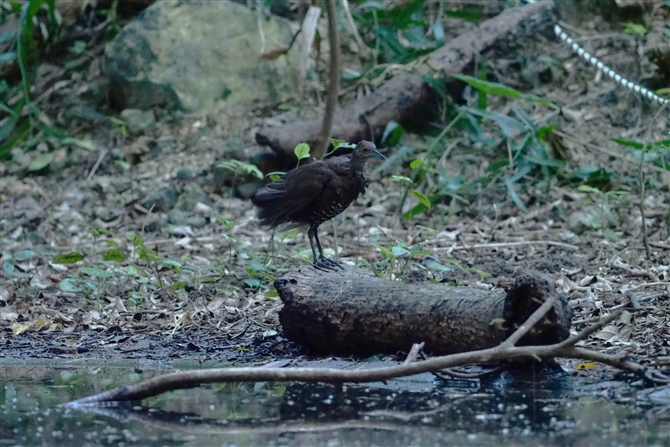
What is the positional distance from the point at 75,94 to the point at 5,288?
4367mm

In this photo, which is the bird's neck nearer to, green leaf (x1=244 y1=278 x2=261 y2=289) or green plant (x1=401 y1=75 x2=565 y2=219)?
green leaf (x1=244 y1=278 x2=261 y2=289)

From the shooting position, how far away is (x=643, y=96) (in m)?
8.27

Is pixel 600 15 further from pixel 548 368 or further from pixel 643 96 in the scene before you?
pixel 548 368

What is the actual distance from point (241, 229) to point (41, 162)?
9.45 feet

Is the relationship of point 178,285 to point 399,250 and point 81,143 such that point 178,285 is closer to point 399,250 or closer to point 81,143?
point 399,250

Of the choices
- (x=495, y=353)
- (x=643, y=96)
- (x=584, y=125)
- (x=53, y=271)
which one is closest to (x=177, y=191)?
(x=53, y=271)

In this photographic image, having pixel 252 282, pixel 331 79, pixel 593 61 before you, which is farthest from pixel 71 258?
pixel 593 61

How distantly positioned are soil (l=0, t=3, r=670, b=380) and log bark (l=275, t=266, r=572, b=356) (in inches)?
9.4

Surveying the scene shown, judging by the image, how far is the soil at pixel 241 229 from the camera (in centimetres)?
467

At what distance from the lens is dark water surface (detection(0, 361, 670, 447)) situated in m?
2.61

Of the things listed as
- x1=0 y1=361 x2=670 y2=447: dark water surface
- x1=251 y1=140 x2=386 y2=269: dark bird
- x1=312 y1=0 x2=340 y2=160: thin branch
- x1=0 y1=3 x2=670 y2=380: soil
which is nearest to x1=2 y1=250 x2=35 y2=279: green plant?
x1=0 y1=3 x2=670 y2=380: soil

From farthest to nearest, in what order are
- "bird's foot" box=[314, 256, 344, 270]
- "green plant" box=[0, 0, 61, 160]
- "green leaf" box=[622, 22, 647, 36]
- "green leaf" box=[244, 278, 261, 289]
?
1. "green leaf" box=[622, 22, 647, 36]
2. "green plant" box=[0, 0, 61, 160]
3. "green leaf" box=[244, 278, 261, 289]
4. "bird's foot" box=[314, 256, 344, 270]

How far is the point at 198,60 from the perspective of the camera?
8820 mm

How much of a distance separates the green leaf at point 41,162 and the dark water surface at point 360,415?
18.1ft
